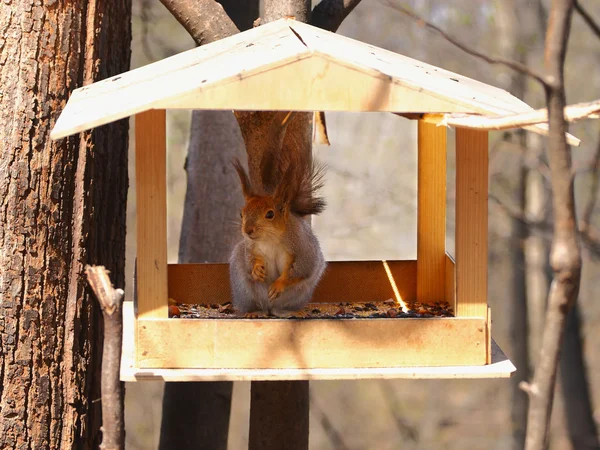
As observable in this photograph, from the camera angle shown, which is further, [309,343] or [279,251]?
[279,251]

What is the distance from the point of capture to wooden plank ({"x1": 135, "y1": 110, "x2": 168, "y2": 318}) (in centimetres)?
223

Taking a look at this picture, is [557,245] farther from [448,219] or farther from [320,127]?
[448,219]

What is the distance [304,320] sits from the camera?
2283 mm

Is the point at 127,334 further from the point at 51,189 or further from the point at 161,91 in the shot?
the point at 161,91

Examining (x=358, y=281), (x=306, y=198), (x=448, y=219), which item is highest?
(x=448, y=219)

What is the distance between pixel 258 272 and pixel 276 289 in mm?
82

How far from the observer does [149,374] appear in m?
2.17

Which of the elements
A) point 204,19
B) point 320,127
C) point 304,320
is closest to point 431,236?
point 320,127

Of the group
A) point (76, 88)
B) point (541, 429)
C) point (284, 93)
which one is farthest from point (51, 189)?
point (541, 429)

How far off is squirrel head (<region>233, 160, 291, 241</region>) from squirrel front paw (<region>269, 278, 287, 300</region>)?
0.14 m

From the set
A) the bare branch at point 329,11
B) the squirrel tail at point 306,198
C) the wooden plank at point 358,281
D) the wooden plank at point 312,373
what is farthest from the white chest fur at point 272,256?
the bare branch at point 329,11

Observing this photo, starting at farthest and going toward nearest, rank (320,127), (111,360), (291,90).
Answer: (320,127) < (291,90) < (111,360)

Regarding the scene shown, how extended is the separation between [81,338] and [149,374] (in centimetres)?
86

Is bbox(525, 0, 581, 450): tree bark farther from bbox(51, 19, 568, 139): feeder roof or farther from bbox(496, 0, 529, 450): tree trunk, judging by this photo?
bbox(496, 0, 529, 450): tree trunk
